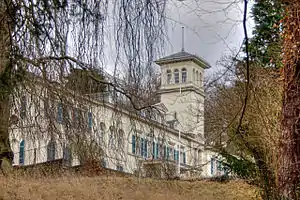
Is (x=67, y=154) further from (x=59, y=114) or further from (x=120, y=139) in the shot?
(x=120, y=139)

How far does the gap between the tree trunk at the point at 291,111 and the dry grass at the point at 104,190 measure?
1.45 metres

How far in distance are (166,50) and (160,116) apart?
1341 mm

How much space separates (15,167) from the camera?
6145 mm

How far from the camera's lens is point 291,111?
5336 millimetres

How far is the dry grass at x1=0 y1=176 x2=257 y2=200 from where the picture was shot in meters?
6.37

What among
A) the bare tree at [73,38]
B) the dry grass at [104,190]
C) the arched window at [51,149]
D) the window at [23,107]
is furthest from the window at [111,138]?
the dry grass at [104,190]

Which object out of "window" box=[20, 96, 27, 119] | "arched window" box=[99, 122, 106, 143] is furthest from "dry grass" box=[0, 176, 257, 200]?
"window" box=[20, 96, 27, 119]

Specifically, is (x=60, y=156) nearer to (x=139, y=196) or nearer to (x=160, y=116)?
(x=160, y=116)

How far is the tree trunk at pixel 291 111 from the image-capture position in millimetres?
5070

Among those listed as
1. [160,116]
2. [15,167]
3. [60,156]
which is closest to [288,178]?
[160,116]

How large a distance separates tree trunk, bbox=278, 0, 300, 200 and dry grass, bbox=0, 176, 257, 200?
145 centimetres

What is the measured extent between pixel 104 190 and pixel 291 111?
3640mm

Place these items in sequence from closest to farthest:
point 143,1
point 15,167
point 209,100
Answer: point 143,1
point 15,167
point 209,100

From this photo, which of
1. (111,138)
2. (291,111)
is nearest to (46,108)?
(111,138)
